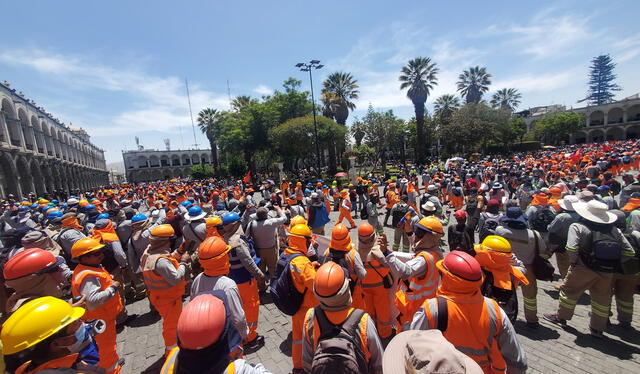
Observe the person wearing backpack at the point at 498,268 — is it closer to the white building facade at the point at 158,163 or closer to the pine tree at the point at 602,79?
the white building facade at the point at 158,163

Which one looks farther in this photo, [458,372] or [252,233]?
[252,233]

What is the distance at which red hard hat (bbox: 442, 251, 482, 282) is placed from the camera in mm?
1996

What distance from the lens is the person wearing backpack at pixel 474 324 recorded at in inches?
80.7

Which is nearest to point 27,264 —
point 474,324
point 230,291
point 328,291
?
point 230,291

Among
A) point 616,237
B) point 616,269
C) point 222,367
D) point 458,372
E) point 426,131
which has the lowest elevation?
point 616,269

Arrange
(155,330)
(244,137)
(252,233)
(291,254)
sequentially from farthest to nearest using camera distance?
(244,137), (252,233), (155,330), (291,254)

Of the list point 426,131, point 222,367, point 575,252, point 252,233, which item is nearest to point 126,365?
point 252,233

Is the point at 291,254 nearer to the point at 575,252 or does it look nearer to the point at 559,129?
the point at 575,252

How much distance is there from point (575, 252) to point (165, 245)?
18.8 feet

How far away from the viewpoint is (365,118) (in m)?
33.5

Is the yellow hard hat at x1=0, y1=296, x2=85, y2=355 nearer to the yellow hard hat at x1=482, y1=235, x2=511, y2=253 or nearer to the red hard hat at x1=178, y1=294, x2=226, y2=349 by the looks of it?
the red hard hat at x1=178, y1=294, x2=226, y2=349

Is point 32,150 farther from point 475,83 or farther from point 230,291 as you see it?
point 475,83

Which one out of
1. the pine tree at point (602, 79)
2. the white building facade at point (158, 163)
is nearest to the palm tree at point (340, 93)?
the white building facade at point (158, 163)

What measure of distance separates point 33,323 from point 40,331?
0.06m
